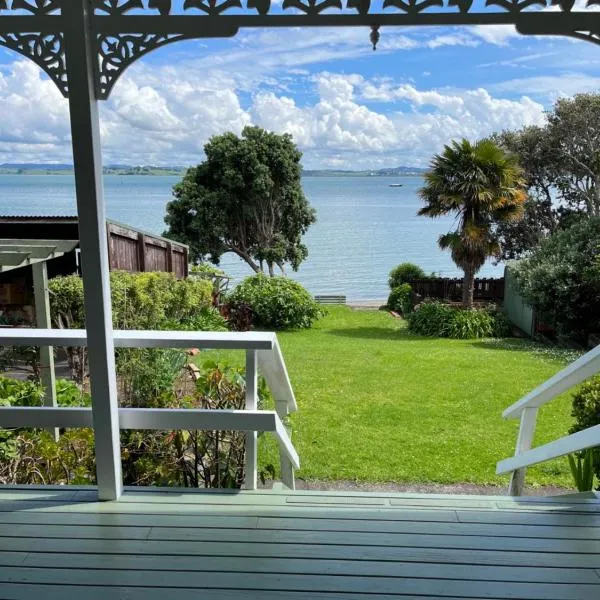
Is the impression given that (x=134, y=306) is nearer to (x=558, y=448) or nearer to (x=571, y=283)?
(x=558, y=448)

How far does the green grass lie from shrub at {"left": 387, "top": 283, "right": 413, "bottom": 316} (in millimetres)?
4105

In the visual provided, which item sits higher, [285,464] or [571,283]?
[285,464]

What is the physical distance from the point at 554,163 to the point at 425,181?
6.53m

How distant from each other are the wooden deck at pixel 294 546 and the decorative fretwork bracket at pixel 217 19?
1.67 metres

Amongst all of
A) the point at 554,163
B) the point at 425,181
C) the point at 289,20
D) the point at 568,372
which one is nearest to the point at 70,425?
the point at 289,20

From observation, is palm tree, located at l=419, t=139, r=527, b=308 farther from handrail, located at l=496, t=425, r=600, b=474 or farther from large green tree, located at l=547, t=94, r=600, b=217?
handrail, located at l=496, t=425, r=600, b=474

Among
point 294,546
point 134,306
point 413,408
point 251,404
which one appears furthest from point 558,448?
point 134,306

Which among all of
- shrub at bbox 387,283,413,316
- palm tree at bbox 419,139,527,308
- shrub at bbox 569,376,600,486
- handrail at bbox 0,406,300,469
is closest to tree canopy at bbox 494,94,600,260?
shrub at bbox 387,283,413,316

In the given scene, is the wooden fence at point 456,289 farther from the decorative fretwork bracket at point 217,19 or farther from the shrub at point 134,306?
the decorative fretwork bracket at point 217,19

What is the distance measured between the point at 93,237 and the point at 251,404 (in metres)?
0.93

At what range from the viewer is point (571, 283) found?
11.7 metres

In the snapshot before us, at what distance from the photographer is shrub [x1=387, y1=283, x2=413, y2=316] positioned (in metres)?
16.5

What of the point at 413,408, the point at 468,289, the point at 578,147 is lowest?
the point at 413,408

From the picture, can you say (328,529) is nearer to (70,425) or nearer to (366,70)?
(70,425)
